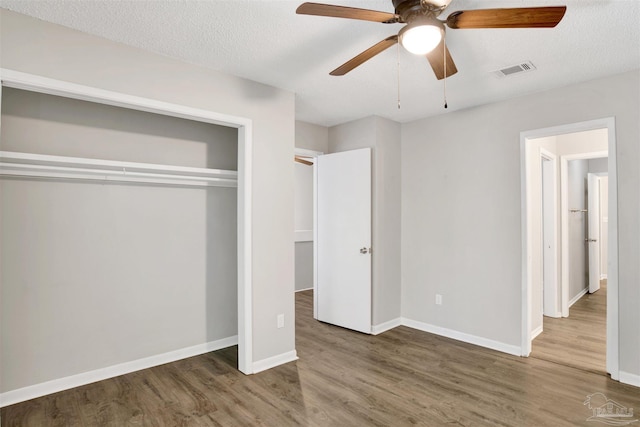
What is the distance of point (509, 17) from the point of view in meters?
1.70

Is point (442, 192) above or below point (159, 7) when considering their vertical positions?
below

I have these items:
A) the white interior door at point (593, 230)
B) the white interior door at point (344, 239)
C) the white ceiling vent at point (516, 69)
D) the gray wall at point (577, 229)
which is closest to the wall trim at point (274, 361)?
the white interior door at point (344, 239)

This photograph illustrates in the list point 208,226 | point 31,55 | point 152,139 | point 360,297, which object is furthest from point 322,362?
point 31,55

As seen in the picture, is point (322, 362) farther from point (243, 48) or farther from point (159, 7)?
point (159, 7)

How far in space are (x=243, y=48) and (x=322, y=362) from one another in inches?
109

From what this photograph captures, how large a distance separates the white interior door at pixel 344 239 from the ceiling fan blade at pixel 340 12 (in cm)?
237

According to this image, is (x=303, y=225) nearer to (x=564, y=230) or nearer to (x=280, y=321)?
(x=280, y=321)

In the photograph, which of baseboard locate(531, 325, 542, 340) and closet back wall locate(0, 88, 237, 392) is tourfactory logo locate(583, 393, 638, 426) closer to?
baseboard locate(531, 325, 542, 340)

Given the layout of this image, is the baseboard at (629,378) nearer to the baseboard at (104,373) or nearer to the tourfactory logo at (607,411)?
the tourfactory logo at (607,411)

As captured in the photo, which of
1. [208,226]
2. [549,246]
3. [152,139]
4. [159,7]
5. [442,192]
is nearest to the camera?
[159,7]

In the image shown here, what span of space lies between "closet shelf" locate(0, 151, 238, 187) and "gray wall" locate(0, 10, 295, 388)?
573 mm

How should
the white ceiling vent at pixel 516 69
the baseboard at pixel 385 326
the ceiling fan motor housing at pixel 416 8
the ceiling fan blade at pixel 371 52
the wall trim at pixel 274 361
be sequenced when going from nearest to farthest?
the ceiling fan motor housing at pixel 416 8, the ceiling fan blade at pixel 371 52, the white ceiling vent at pixel 516 69, the wall trim at pixel 274 361, the baseboard at pixel 385 326

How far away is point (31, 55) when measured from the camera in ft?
7.20

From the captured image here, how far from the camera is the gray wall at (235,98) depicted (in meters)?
2.23
